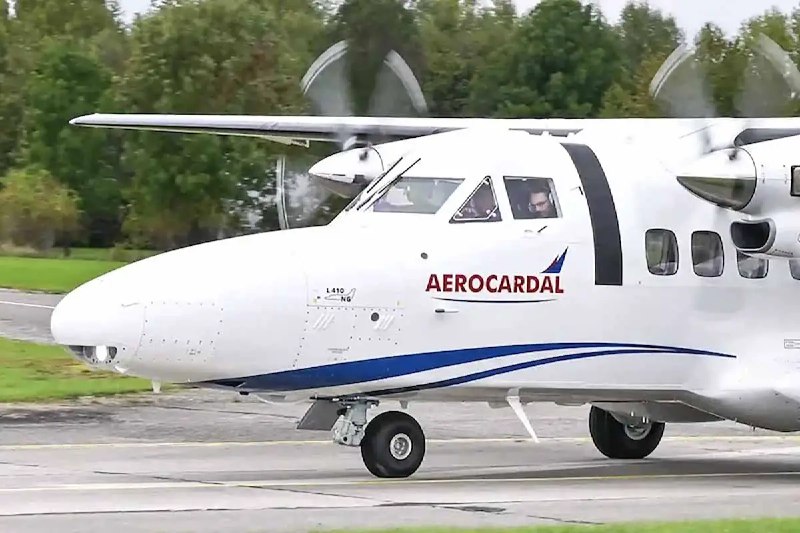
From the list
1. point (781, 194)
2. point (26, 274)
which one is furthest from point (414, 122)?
point (26, 274)

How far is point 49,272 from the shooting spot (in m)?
58.7

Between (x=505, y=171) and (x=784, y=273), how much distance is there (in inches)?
122

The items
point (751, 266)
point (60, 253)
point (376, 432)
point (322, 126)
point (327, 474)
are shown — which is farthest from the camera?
point (60, 253)

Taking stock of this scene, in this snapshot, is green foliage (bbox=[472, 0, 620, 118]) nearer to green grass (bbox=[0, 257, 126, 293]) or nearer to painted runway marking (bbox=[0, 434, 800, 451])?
green grass (bbox=[0, 257, 126, 293])

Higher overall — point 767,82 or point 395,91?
point 395,91

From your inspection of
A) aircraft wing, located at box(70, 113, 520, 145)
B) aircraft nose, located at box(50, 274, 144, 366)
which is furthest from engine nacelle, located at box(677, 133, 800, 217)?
aircraft nose, located at box(50, 274, 144, 366)

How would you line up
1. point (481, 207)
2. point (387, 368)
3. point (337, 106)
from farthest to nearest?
1. point (337, 106)
2. point (481, 207)
3. point (387, 368)

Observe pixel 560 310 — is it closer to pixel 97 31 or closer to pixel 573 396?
pixel 573 396

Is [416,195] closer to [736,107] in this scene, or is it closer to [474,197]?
[474,197]

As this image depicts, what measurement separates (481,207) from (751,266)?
2.92m

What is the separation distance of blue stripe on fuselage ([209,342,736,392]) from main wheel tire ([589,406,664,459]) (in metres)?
2.84

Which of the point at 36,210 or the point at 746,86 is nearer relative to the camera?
the point at 746,86

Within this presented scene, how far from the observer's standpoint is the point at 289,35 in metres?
68.6

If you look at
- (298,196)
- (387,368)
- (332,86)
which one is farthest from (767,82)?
(298,196)
